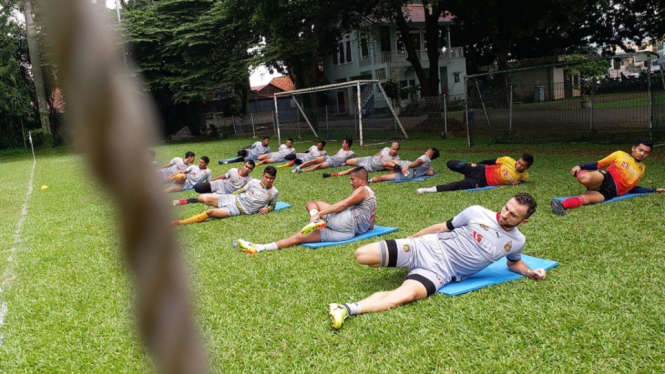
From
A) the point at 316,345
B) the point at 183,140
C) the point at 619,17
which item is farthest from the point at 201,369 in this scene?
the point at 619,17

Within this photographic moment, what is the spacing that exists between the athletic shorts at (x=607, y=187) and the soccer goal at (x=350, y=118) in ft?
38.8

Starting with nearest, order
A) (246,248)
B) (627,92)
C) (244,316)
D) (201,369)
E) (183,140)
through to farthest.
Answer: (201,369) → (244,316) → (246,248) → (627,92) → (183,140)

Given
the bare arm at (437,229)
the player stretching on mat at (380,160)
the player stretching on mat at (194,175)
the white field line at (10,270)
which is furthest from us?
the player stretching on mat at (380,160)

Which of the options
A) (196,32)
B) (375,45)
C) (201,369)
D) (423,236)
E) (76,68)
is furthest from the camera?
(375,45)

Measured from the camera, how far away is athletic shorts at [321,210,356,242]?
24.1 ft

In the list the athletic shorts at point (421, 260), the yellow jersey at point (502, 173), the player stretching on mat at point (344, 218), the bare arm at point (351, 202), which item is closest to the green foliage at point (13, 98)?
the yellow jersey at point (502, 173)

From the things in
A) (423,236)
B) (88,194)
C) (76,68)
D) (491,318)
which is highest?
(76,68)

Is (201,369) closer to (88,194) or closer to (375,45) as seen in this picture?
(88,194)

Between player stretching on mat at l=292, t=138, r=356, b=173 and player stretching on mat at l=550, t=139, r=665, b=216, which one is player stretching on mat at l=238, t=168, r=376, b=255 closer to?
player stretching on mat at l=550, t=139, r=665, b=216

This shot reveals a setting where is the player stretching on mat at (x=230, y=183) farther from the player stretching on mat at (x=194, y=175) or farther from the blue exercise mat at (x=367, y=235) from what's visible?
the blue exercise mat at (x=367, y=235)

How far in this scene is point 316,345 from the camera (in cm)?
423

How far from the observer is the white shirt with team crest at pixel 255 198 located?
959cm

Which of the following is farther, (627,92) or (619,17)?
(619,17)

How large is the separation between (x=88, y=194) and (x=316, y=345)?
395 cm
